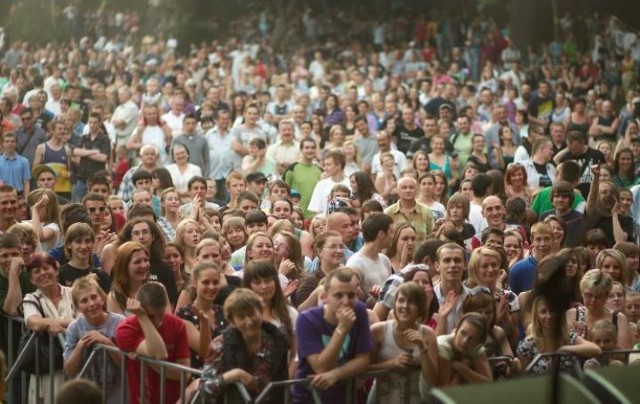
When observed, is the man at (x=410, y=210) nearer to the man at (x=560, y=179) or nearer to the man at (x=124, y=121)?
the man at (x=560, y=179)

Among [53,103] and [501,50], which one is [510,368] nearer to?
[53,103]

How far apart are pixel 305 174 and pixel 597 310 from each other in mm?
7841

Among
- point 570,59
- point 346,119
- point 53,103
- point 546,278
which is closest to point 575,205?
point 546,278

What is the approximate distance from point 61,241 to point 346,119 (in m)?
11.3

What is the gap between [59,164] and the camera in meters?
19.3

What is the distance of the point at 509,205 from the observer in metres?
14.7

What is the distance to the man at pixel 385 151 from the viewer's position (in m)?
19.4

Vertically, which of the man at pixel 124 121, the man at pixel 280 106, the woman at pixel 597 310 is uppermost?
the man at pixel 280 106

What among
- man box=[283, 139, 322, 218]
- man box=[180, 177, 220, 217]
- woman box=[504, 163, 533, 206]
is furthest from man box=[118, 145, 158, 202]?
woman box=[504, 163, 533, 206]

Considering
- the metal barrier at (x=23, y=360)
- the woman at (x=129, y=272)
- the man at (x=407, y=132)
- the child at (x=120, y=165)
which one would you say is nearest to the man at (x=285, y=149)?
the child at (x=120, y=165)

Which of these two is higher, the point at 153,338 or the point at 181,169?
the point at 181,169

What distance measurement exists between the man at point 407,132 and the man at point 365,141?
0.67m

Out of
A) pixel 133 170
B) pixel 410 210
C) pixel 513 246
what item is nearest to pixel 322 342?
pixel 513 246

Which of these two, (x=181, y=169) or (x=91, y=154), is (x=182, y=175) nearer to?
(x=181, y=169)
